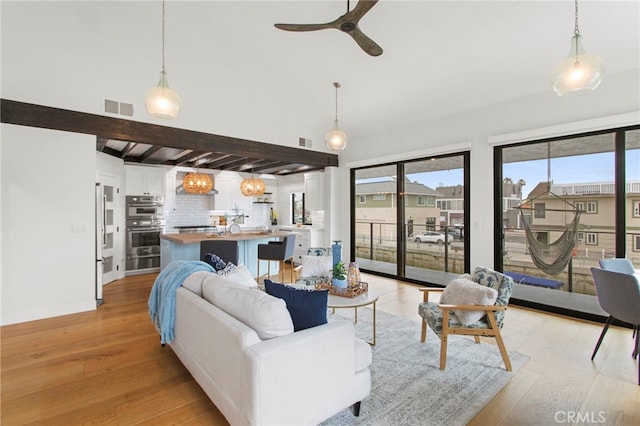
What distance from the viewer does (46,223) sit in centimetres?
380

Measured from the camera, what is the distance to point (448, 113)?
5.03 metres

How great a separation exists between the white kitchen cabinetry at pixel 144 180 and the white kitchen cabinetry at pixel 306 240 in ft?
10.5

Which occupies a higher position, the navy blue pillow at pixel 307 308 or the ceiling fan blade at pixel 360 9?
the ceiling fan blade at pixel 360 9

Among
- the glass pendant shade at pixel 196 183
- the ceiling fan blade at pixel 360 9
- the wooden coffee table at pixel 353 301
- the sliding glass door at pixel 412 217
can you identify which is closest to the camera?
the ceiling fan blade at pixel 360 9

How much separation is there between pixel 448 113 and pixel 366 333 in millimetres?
3841

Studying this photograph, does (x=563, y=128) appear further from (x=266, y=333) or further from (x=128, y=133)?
(x=128, y=133)

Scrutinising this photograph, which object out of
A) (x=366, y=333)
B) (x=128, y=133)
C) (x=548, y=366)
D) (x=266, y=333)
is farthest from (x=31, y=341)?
(x=548, y=366)

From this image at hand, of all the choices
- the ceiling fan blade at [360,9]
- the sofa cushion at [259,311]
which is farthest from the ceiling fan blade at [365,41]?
the sofa cushion at [259,311]

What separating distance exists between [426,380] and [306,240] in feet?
16.2

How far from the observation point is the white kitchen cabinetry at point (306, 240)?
708 centimetres

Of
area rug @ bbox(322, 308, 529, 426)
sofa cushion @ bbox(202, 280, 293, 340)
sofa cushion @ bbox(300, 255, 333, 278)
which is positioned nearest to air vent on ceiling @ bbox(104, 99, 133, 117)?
sofa cushion @ bbox(300, 255, 333, 278)

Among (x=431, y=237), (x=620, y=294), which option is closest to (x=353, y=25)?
(x=620, y=294)

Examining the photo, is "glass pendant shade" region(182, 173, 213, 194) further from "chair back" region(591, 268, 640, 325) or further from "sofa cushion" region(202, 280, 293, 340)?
"chair back" region(591, 268, 640, 325)

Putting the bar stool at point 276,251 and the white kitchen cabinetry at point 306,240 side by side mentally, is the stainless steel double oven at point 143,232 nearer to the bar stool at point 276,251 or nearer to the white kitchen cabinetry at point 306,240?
the bar stool at point 276,251
